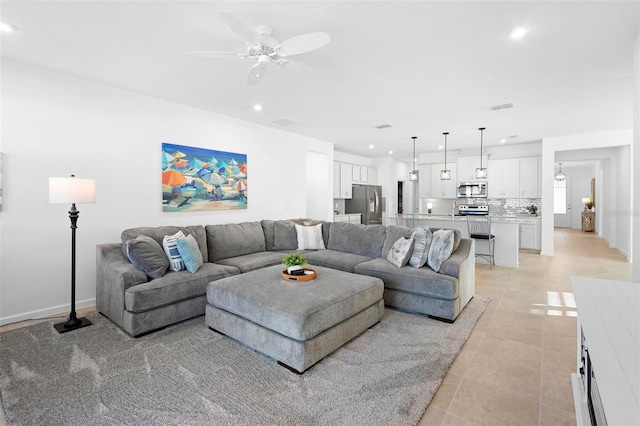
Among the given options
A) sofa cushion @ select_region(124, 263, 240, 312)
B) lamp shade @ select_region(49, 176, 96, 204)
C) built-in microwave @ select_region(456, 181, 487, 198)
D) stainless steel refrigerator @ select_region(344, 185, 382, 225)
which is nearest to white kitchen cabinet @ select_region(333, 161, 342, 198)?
stainless steel refrigerator @ select_region(344, 185, 382, 225)

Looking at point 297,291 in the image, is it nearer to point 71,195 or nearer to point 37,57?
point 71,195

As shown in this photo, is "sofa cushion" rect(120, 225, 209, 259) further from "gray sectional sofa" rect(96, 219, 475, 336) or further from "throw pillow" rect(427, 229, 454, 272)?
"throw pillow" rect(427, 229, 454, 272)

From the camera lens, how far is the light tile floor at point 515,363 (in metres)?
1.85

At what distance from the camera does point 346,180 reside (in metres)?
8.49

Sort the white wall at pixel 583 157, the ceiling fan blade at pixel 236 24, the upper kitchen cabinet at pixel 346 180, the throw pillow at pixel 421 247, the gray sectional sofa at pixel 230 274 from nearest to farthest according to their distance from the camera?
the ceiling fan blade at pixel 236 24, the gray sectional sofa at pixel 230 274, the throw pillow at pixel 421 247, the white wall at pixel 583 157, the upper kitchen cabinet at pixel 346 180

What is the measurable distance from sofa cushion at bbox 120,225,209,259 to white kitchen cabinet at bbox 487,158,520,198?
23.3 ft

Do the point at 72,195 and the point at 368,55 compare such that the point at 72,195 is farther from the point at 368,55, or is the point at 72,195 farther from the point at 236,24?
the point at 368,55

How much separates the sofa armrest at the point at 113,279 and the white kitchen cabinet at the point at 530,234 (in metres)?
7.84

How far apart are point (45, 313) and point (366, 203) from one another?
22.5 feet

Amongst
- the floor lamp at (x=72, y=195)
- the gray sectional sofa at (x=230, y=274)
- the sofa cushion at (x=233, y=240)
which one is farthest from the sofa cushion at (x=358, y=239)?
the floor lamp at (x=72, y=195)

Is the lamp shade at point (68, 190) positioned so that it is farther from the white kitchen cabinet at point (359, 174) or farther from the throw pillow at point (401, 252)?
the white kitchen cabinet at point (359, 174)

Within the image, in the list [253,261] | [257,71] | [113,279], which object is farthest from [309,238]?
[257,71]

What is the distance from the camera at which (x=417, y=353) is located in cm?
252

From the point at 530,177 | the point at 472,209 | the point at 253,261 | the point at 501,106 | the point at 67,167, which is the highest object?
the point at 501,106
